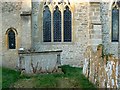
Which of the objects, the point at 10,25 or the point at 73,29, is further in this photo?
the point at 73,29

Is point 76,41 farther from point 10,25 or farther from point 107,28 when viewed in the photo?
point 10,25

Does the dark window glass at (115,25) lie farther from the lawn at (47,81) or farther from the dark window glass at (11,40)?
the dark window glass at (11,40)

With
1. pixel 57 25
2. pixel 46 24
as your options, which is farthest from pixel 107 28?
pixel 46 24

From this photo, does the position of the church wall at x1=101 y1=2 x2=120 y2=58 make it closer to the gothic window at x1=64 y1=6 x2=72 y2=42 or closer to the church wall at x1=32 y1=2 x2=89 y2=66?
the church wall at x1=32 y1=2 x2=89 y2=66

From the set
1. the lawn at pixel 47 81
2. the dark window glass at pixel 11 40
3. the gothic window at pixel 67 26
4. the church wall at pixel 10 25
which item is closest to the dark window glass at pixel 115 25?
the gothic window at pixel 67 26

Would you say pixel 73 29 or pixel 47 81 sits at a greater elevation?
pixel 73 29

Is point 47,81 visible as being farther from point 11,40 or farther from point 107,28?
point 107,28

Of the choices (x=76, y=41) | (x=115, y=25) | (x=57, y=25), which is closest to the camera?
(x=76, y=41)

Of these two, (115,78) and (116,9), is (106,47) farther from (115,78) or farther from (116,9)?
(115,78)

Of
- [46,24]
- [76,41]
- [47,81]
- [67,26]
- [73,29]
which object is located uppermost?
[46,24]

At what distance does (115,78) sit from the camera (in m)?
8.49

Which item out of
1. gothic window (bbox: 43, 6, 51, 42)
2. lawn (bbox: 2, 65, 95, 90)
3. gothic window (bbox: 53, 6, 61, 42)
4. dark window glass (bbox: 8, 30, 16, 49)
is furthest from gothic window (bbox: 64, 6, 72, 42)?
lawn (bbox: 2, 65, 95, 90)

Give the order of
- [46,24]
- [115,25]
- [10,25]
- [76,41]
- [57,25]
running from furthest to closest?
1. [115,25]
2. [57,25]
3. [46,24]
4. [76,41]
5. [10,25]

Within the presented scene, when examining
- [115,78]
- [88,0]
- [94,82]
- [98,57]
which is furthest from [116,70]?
[88,0]
